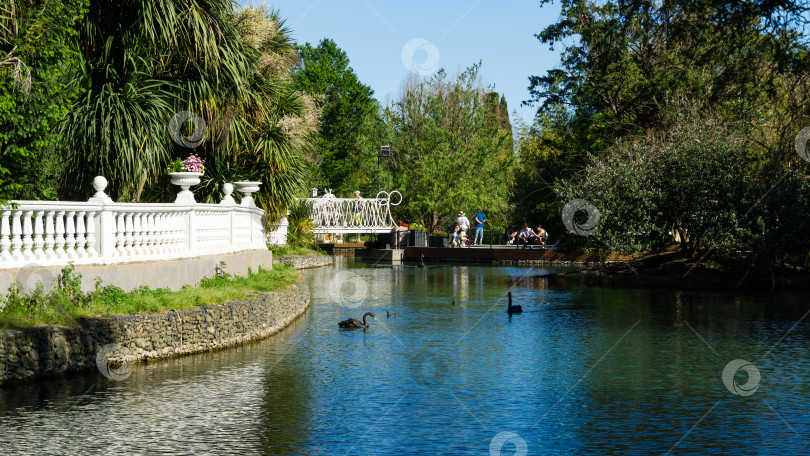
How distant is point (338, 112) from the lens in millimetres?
78625

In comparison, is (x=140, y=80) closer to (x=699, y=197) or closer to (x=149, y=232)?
(x=149, y=232)

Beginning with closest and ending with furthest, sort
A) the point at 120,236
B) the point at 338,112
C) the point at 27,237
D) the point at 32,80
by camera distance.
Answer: the point at 27,237
the point at 32,80
the point at 120,236
the point at 338,112

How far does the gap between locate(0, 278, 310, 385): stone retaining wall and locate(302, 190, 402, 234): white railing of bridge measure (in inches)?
1402

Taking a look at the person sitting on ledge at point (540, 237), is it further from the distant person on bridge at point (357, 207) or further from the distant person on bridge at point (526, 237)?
the distant person on bridge at point (357, 207)

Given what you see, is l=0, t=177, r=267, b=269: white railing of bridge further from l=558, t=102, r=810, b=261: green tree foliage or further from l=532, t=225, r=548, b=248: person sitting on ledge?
l=532, t=225, r=548, b=248: person sitting on ledge

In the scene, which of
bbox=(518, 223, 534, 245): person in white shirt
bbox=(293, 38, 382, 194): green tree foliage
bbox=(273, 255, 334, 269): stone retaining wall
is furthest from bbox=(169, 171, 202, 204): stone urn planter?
bbox=(293, 38, 382, 194): green tree foliage

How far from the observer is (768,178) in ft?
98.3

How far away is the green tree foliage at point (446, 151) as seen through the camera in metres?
62.8

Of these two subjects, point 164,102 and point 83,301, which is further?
point 164,102

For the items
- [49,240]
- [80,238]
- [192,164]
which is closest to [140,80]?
[192,164]

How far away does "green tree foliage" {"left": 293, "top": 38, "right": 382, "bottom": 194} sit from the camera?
77250mm

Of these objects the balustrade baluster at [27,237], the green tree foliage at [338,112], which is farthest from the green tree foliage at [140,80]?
the green tree foliage at [338,112]

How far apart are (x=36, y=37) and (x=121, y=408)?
237 inches

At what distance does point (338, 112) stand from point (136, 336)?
217 ft
